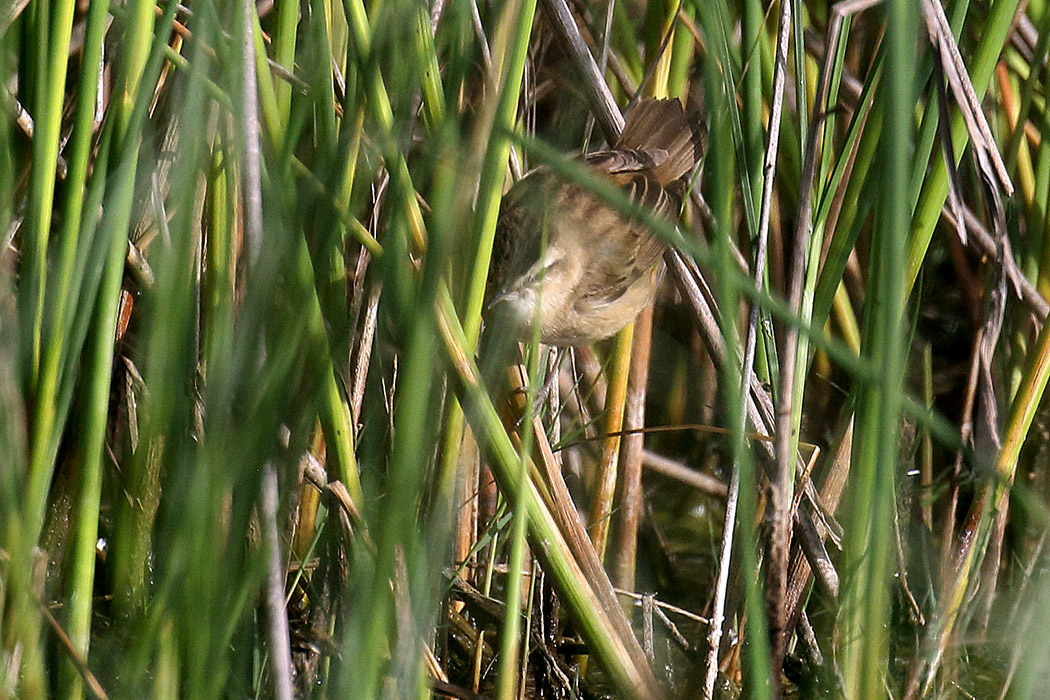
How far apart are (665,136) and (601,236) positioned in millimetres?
227

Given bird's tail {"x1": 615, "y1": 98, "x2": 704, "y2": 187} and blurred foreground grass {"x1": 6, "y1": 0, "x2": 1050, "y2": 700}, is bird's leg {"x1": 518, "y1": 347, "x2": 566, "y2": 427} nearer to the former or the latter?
blurred foreground grass {"x1": 6, "y1": 0, "x2": 1050, "y2": 700}

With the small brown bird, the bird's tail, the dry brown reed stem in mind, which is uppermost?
the bird's tail

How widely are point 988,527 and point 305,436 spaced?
1196mm

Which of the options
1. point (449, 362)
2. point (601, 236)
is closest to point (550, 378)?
point (601, 236)

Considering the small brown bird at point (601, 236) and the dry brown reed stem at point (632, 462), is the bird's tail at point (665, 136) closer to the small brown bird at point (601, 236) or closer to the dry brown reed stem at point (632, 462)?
the small brown bird at point (601, 236)

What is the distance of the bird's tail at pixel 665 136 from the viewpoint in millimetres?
1944

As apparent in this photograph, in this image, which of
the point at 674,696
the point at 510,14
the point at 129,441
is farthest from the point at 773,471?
the point at 129,441

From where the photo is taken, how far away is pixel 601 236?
207 centimetres

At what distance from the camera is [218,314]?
963 mm

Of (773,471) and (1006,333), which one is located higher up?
(1006,333)

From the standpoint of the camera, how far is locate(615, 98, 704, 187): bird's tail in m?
1.94

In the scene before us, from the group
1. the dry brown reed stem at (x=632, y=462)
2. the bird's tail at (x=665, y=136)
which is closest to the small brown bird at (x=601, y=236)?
the bird's tail at (x=665, y=136)

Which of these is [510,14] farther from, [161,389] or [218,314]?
[161,389]

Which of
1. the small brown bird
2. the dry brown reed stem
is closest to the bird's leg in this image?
the small brown bird
